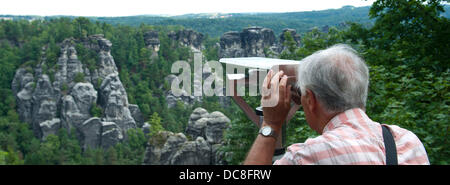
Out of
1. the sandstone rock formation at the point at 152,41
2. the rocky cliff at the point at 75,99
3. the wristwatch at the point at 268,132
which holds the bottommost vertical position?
the rocky cliff at the point at 75,99

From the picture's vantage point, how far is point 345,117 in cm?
92

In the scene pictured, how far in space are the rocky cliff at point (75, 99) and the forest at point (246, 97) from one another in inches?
43.1

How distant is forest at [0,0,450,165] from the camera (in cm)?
266

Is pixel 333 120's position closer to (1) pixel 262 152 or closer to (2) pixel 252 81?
(1) pixel 262 152

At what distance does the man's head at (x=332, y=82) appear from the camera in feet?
2.99

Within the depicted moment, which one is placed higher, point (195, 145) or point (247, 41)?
point (247, 41)

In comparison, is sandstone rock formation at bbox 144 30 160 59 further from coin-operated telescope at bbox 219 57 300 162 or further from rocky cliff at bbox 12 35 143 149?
coin-operated telescope at bbox 219 57 300 162

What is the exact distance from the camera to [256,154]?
0.89 m

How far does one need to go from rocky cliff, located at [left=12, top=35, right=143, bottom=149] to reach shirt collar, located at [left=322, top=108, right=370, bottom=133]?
115ft

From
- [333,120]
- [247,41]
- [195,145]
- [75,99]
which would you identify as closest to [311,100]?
[333,120]

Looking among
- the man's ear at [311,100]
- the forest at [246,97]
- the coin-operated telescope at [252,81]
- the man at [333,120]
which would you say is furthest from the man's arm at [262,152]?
the forest at [246,97]

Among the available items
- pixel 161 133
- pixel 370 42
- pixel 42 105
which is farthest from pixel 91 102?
pixel 370 42

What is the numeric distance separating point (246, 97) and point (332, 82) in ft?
24.7

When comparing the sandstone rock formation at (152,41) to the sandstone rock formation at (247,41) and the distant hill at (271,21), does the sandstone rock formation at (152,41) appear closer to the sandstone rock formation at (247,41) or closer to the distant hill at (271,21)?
the sandstone rock formation at (247,41)
